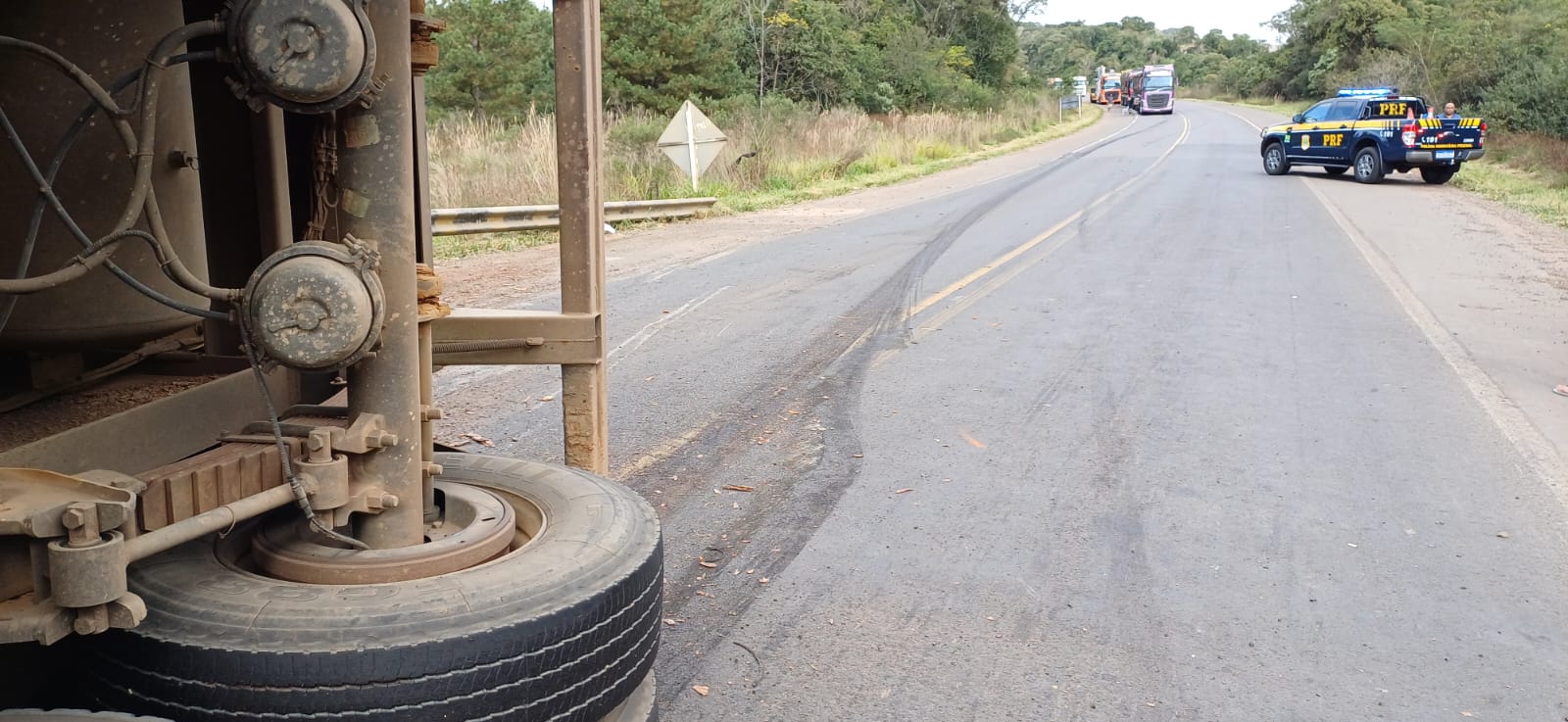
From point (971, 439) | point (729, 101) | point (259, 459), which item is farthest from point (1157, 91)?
point (259, 459)

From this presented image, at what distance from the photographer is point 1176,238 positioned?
14852 mm

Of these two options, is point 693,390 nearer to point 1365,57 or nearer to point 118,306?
point 118,306

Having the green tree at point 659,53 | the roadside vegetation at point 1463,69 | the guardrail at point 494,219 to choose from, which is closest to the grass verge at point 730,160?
the guardrail at point 494,219

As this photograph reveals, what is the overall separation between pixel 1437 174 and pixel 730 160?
14869 millimetres

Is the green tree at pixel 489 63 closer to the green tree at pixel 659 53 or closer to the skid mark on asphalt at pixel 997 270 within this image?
the green tree at pixel 659 53

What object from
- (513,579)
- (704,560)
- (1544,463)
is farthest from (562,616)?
(1544,463)

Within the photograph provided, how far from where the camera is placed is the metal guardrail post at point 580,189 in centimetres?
347

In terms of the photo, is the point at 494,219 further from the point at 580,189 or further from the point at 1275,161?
the point at 1275,161

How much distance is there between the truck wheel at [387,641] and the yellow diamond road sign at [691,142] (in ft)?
57.1

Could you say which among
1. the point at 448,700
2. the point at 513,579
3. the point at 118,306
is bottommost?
the point at 448,700

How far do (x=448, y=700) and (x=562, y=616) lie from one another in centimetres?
27

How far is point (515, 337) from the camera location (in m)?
3.59

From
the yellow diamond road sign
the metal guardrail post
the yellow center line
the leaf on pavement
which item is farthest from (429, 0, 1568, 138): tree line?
the metal guardrail post

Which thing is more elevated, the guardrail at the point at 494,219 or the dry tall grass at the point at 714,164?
the dry tall grass at the point at 714,164
